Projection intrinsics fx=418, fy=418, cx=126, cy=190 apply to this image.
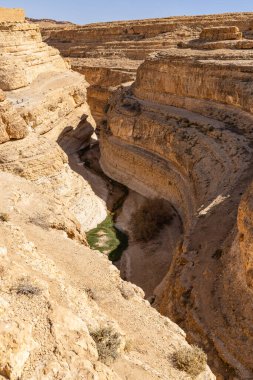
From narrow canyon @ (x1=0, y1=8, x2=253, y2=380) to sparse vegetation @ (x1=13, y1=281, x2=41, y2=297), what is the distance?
0.02 metres

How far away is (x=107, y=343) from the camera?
5867 millimetres

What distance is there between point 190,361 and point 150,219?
12058mm

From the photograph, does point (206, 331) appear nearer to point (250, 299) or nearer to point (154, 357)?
point (250, 299)

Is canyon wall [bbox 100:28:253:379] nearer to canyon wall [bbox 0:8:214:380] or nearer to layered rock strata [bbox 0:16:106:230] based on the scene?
layered rock strata [bbox 0:16:106:230]

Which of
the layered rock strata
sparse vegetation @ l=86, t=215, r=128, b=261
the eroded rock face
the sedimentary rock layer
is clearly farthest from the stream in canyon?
the sedimentary rock layer

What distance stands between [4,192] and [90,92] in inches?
980

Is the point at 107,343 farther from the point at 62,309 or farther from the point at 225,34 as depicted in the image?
the point at 225,34

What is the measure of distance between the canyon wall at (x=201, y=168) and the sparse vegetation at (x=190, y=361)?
110 inches

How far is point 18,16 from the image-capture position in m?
25.7

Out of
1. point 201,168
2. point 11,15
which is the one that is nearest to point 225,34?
point 201,168

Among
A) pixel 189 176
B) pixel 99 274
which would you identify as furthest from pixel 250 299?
pixel 189 176

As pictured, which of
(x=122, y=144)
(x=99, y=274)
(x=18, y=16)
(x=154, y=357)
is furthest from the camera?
(x=18, y=16)

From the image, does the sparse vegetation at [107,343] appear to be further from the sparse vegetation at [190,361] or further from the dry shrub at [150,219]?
the dry shrub at [150,219]

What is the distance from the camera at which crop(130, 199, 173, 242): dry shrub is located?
17.8 metres
